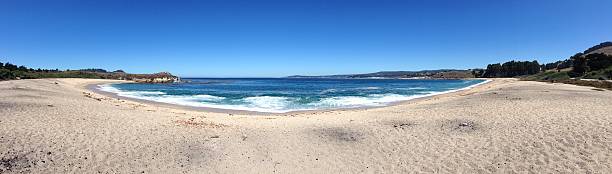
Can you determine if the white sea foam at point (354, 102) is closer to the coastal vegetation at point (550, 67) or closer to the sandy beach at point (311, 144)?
the sandy beach at point (311, 144)

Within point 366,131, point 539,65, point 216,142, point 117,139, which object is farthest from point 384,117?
point 539,65

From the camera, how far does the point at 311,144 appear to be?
12.6 metres

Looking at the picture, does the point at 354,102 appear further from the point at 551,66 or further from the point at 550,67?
the point at 551,66

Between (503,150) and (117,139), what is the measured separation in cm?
1172

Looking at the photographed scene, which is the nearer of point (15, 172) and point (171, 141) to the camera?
point (15, 172)

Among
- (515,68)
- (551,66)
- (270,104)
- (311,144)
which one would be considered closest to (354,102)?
(270,104)

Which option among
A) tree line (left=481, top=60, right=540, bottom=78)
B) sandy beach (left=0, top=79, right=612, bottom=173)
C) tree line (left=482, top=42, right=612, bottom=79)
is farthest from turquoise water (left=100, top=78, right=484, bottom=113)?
tree line (left=481, top=60, right=540, bottom=78)

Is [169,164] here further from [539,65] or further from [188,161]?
[539,65]

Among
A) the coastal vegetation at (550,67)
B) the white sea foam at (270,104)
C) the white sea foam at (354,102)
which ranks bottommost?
the white sea foam at (354,102)

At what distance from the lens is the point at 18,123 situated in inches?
527

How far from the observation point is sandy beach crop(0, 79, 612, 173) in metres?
9.93

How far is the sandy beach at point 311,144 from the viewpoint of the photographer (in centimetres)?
993

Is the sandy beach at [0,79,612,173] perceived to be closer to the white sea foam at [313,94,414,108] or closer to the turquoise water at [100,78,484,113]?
the turquoise water at [100,78,484,113]

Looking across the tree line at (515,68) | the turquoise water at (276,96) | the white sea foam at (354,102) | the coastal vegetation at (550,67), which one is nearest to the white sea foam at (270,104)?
the turquoise water at (276,96)
